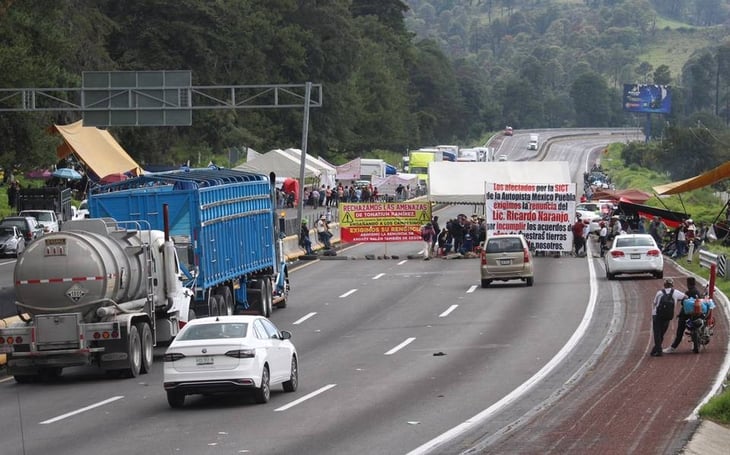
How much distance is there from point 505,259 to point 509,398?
20049 millimetres

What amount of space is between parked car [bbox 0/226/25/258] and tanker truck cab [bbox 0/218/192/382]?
91.8 feet

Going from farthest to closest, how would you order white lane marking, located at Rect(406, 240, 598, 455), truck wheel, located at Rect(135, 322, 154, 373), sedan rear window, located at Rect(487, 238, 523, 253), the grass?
sedan rear window, located at Rect(487, 238, 523, 253), truck wheel, located at Rect(135, 322, 154, 373), the grass, white lane marking, located at Rect(406, 240, 598, 455)

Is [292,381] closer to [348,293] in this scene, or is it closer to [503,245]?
[348,293]

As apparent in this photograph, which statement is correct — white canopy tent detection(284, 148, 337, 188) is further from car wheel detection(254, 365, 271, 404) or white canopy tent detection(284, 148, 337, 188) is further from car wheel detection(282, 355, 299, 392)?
car wheel detection(254, 365, 271, 404)

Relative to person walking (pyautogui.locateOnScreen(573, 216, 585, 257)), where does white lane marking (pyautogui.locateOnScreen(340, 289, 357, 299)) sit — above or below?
below

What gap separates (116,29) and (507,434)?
78237 millimetres

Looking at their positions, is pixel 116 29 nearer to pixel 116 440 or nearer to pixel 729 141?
pixel 729 141

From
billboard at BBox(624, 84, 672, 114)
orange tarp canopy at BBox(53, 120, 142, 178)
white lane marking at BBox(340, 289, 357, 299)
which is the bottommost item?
white lane marking at BBox(340, 289, 357, 299)

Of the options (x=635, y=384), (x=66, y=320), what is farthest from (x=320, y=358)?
(x=635, y=384)

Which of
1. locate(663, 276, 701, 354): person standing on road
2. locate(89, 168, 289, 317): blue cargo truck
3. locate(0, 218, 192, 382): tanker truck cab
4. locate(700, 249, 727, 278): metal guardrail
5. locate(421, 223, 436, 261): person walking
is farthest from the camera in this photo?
locate(421, 223, 436, 261): person walking

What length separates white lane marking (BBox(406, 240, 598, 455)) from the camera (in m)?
17.1

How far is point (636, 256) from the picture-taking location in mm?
42125

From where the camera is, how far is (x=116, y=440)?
18.2 metres

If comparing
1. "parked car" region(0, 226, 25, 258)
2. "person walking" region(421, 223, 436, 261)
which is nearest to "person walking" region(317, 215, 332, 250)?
"person walking" region(421, 223, 436, 261)
